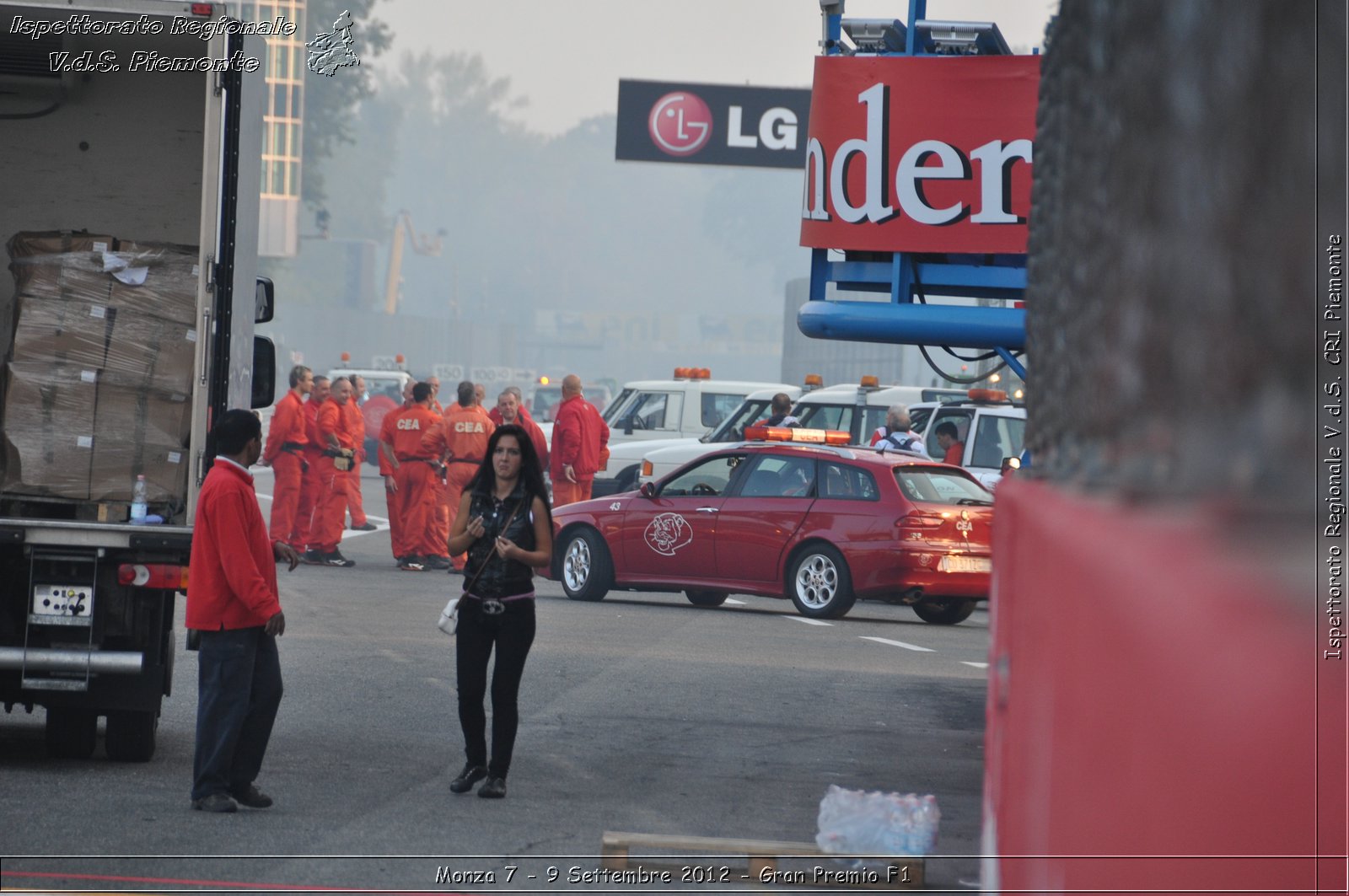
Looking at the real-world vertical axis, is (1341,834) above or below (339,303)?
below

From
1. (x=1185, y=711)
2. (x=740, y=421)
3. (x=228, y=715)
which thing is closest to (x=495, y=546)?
(x=228, y=715)

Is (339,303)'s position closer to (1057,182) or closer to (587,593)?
(587,593)

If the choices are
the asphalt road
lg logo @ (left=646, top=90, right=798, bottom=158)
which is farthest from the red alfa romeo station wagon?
lg logo @ (left=646, top=90, right=798, bottom=158)

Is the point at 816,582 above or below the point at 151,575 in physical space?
below

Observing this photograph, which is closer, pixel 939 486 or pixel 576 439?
pixel 939 486

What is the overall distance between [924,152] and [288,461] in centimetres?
994

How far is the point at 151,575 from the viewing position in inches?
291

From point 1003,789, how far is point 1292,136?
214cm

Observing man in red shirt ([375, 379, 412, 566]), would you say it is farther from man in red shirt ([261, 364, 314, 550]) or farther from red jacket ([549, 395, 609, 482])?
red jacket ([549, 395, 609, 482])

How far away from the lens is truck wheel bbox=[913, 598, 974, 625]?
1534 centimetres

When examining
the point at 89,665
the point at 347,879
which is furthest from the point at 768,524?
the point at 347,879

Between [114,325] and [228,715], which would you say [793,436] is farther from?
[228,715]

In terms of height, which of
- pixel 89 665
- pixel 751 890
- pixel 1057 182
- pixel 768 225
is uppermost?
pixel 768 225

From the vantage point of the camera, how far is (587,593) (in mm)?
16078
